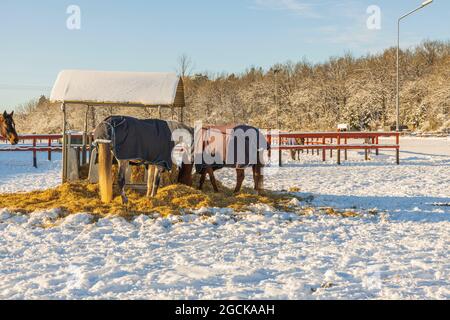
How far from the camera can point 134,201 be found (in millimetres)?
8305

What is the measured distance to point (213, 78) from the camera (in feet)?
245

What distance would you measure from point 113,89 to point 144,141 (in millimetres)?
2567

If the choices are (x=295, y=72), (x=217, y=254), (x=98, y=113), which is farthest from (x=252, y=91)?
(x=217, y=254)

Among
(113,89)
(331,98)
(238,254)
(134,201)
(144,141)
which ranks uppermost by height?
(331,98)

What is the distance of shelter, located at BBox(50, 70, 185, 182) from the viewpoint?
33.2 feet

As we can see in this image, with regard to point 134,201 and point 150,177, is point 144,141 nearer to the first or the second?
point 150,177

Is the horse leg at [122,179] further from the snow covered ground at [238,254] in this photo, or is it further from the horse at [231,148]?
the horse at [231,148]

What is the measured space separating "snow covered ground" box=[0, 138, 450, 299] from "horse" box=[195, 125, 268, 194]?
4.27 feet

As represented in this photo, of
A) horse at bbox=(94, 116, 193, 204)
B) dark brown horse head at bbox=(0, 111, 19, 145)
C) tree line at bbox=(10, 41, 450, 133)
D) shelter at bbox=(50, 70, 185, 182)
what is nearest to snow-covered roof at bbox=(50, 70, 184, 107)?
shelter at bbox=(50, 70, 185, 182)

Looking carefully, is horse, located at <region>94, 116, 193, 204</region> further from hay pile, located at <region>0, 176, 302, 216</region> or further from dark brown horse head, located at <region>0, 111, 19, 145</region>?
dark brown horse head, located at <region>0, 111, 19, 145</region>

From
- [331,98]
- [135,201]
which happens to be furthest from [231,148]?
[331,98]

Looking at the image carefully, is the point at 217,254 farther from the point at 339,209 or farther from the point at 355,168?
the point at 355,168

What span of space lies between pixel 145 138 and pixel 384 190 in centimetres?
574

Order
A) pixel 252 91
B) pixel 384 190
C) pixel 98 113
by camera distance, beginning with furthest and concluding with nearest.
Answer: pixel 252 91
pixel 98 113
pixel 384 190
